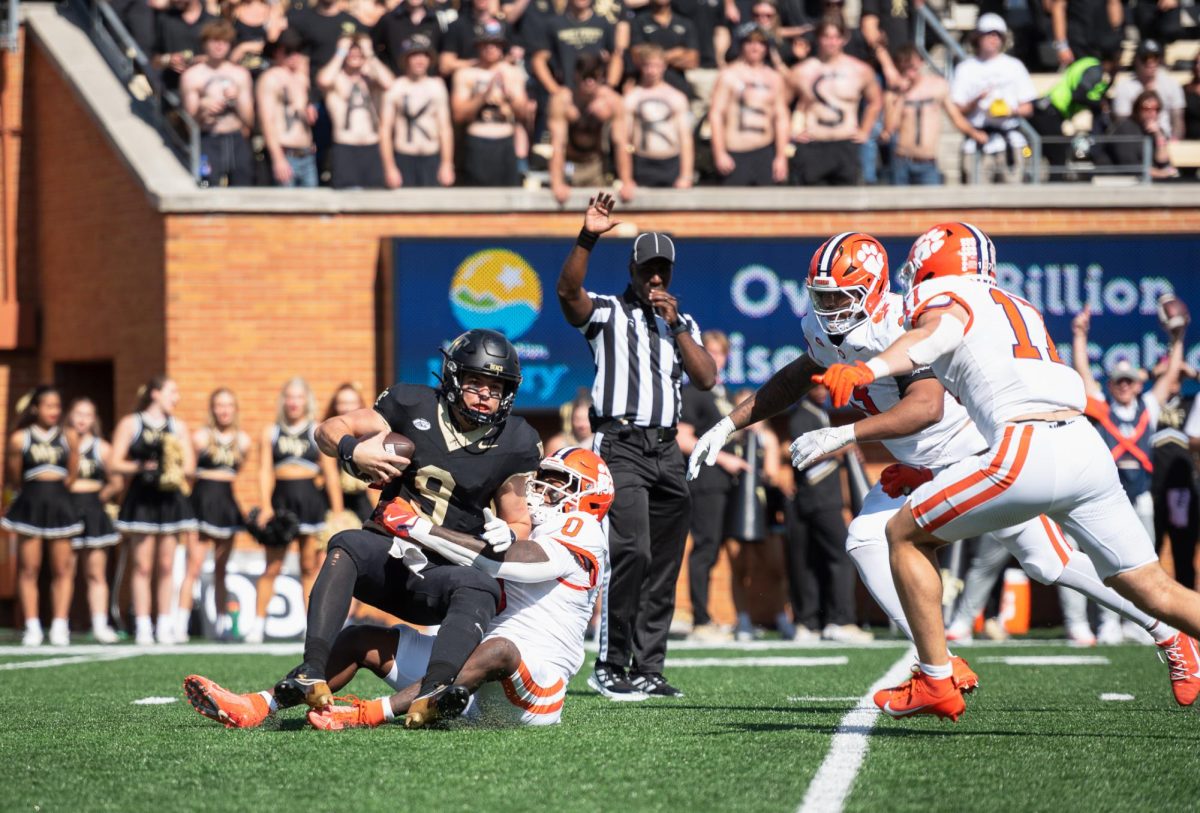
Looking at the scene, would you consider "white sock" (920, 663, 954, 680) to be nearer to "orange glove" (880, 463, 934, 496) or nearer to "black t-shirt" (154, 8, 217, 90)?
"orange glove" (880, 463, 934, 496)

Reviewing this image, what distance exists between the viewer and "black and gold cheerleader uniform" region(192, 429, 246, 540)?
42.4 feet

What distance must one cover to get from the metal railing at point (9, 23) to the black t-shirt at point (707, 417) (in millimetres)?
7283

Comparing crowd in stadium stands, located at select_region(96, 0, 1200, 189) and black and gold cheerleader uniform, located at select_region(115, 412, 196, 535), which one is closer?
black and gold cheerleader uniform, located at select_region(115, 412, 196, 535)

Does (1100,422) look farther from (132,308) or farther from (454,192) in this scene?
(132,308)

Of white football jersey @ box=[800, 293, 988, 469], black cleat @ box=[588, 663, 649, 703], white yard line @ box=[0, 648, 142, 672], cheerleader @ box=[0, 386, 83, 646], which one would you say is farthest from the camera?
cheerleader @ box=[0, 386, 83, 646]

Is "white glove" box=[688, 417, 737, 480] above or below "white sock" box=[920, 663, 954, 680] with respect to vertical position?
above

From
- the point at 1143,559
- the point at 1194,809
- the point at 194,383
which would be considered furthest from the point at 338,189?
the point at 1194,809

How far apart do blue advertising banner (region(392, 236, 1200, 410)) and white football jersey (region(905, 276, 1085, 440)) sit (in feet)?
25.9

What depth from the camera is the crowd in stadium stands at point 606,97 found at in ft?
46.3

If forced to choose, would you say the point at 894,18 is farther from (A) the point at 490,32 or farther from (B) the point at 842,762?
(B) the point at 842,762

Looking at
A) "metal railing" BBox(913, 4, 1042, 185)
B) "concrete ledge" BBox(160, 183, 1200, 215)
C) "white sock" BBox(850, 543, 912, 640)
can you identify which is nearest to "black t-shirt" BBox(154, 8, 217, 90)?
"concrete ledge" BBox(160, 183, 1200, 215)

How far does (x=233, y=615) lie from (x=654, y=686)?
18.9ft

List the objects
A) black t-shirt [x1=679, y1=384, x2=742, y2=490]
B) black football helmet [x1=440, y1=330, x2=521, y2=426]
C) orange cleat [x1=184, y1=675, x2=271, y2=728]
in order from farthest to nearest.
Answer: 1. black t-shirt [x1=679, y1=384, x2=742, y2=490]
2. black football helmet [x1=440, y1=330, x2=521, y2=426]
3. orange cleat [x1=184, y1=675, x2=271, y2=728]

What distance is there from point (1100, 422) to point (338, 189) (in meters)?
6.29
